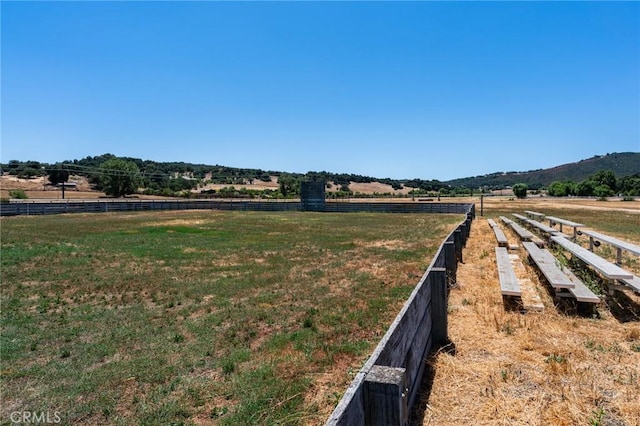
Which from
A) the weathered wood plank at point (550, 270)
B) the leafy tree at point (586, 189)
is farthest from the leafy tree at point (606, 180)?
the weathered wood plank at point (550, 270)

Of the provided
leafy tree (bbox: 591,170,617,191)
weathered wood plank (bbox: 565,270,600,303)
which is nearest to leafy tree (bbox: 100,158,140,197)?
weathered wood plank (bbox: 565,270,600,303)

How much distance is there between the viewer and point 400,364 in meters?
2.69

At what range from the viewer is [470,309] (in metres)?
5.53

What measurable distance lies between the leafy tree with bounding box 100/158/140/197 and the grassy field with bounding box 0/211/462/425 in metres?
80.1

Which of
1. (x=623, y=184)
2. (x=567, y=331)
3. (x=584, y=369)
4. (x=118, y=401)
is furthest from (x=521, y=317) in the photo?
(x=623, y=184)

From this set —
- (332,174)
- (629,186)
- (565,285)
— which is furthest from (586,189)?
(565,285)

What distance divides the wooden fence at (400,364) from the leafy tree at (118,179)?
89853mm

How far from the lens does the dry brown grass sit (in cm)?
283

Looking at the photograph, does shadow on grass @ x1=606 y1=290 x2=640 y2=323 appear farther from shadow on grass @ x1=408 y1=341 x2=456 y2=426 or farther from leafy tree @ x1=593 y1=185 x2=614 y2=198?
leafy tree @ x1=593 y1=185 x2=614 y2=198

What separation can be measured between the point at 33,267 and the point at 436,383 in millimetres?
11523

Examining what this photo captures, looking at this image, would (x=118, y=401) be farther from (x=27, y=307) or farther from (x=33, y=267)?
(x=33, y=267)

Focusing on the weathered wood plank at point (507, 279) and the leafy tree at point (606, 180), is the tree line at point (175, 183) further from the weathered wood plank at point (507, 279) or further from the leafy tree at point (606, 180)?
the weathered wood plank at point (507, 279)

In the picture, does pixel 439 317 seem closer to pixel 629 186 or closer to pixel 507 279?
pixel 507 279

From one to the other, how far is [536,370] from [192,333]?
4452mm
